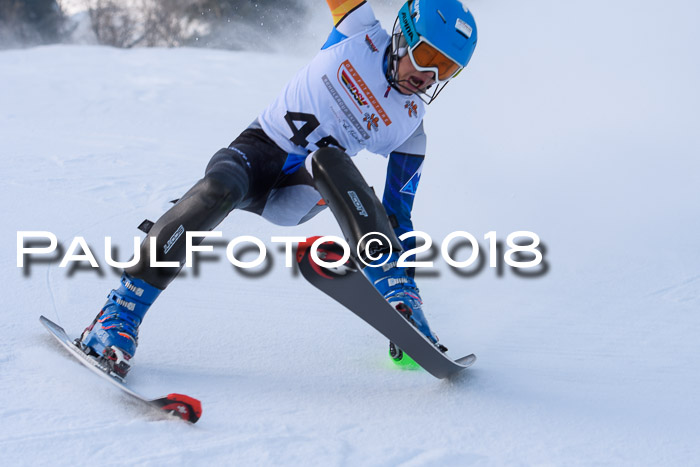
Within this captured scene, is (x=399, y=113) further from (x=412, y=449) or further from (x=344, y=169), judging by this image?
(x=412, y=449)

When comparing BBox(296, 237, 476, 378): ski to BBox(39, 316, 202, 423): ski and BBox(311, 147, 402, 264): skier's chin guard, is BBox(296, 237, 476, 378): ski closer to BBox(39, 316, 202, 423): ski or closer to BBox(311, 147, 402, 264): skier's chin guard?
BBox(311, 147, 402, 264): skier's chin guard

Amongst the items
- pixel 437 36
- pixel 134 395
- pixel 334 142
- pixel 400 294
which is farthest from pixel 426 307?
pixel 134 395

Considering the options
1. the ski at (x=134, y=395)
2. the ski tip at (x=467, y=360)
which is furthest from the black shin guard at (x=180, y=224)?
the ski tip at (x=467, y=360)

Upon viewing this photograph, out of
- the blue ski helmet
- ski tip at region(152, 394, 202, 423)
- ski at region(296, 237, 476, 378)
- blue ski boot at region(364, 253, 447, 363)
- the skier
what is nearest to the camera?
ski tip at region(152, 394, 202, 423)

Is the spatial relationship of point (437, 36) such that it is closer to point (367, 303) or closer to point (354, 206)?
point (354, 206)

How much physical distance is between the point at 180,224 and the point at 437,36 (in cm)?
107

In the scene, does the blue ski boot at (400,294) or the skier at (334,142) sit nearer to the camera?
the skier at (334,142)

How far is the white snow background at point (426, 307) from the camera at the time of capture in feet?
6.14

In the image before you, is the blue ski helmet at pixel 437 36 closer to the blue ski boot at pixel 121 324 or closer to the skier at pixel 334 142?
the skier at pixel 334 142

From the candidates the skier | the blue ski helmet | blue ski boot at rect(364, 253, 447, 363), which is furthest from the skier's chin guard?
the blue ski helmet

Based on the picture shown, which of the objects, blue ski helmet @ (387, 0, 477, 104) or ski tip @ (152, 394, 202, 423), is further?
blue ski helmet @ (387, 0, 477, 104)

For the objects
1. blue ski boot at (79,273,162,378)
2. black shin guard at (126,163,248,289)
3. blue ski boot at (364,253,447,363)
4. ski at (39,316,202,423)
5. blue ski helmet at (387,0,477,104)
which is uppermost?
blue ski helmet at (387,0,477,104)

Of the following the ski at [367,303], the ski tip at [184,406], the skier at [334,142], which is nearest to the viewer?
the ski tip at [184,406]

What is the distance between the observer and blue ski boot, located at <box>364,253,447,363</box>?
2494mm
